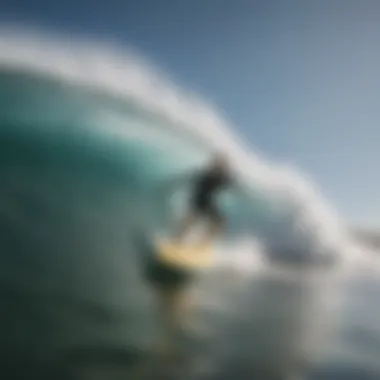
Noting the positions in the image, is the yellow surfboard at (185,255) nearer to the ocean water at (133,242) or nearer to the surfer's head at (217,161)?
the ocean water at (133,242)

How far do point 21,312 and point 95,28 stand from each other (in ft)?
3.00

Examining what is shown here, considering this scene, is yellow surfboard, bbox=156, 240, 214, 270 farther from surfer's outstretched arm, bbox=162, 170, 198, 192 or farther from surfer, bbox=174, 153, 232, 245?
surfer's outstretched arm, bbox=162, 170, 198, 192

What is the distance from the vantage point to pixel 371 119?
2.11 metres

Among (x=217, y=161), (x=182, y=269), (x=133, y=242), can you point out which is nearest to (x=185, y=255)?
(x=182, y=269)

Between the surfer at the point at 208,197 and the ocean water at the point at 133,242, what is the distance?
4 centimetres

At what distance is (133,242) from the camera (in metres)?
2.01

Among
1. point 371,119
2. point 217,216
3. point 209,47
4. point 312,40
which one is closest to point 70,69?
point 209,47

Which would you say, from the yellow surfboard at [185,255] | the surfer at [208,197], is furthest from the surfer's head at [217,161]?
the yellow surfboard at [185,255]

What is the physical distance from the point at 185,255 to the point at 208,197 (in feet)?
0.64

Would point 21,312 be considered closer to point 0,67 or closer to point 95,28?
point 0,67

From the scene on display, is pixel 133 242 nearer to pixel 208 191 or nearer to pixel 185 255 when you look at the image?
pixel 185 255

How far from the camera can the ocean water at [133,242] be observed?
197cm

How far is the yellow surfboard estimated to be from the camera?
6.57ft

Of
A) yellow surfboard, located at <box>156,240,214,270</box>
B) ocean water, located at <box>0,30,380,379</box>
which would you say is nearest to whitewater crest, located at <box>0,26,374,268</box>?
ocean water, located at <box>0,30,380,379</box>
